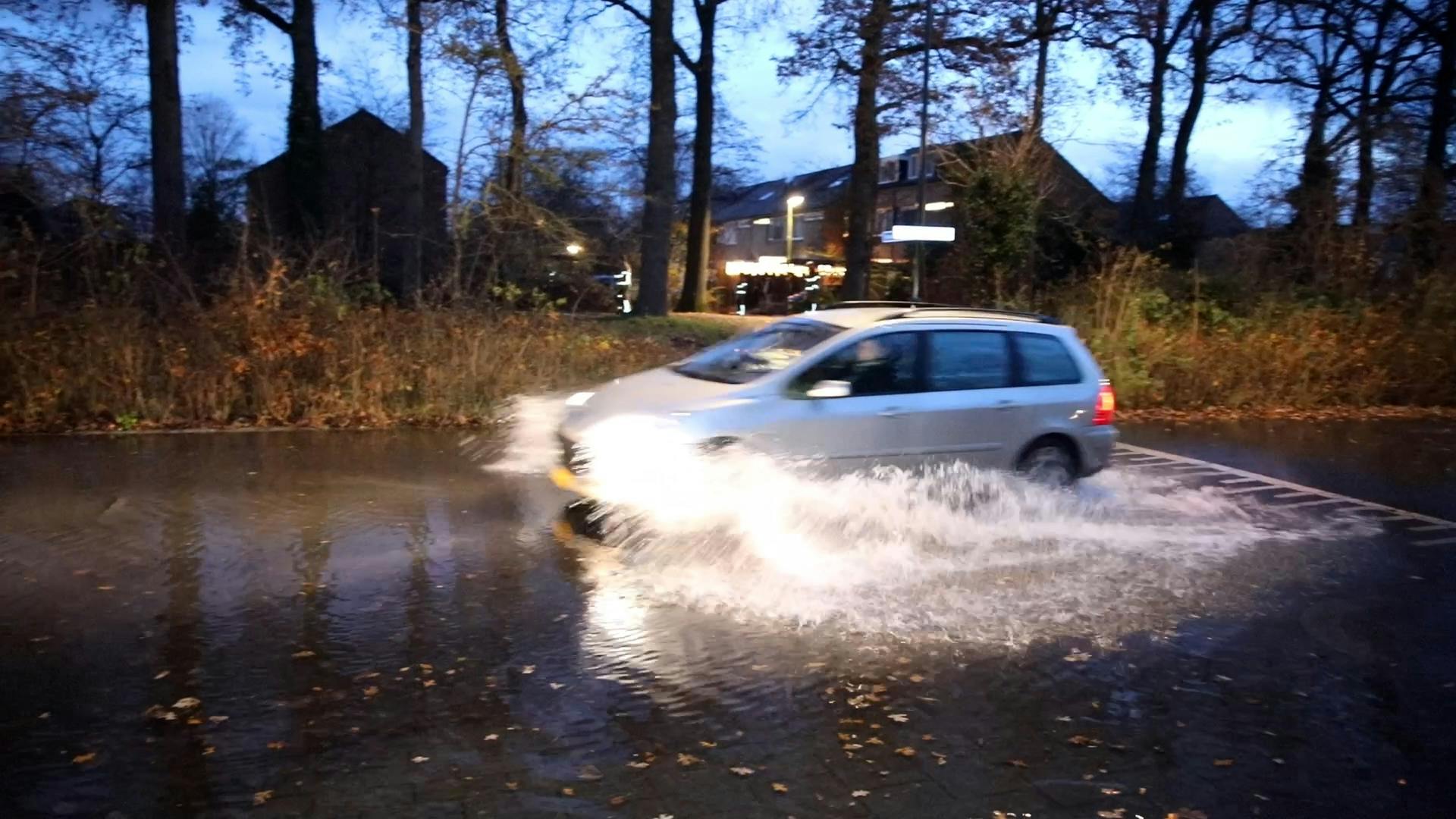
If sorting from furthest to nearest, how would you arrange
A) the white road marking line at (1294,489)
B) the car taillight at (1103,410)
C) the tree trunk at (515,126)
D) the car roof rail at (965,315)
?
the tree trunk at (515,126) < the car taillight at (1103,410) < the white road marking line at (1294,489) < the car roof rail at (965,315)

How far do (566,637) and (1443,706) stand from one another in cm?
432

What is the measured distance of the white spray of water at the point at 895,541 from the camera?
275 inches

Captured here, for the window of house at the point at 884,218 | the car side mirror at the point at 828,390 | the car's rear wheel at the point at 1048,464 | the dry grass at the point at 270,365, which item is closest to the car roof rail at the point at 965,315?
the car side mirror at the point at 828,390

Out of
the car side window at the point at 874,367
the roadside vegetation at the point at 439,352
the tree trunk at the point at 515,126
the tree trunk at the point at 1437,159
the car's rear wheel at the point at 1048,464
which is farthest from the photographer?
the tree trunk at the point at 1437,159

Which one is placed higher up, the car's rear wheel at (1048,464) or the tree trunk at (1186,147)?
the tree trunk at (1186,147)

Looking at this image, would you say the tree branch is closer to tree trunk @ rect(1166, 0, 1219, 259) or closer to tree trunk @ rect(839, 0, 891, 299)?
tree trunk @ rect(839, 0, 891, 299)

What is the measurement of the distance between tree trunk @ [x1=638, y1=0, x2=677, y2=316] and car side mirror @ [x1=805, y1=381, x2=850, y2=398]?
15.2 metres

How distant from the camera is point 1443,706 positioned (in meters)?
5.68

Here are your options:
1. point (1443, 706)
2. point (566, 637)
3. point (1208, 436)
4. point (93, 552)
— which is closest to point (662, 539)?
point (566, 637)

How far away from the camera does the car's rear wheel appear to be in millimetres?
9727

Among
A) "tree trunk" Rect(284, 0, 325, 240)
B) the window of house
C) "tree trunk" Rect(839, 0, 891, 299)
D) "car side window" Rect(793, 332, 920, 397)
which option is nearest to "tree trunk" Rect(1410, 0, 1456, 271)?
"tree trunk" Rect(839, 0, 891, 299)

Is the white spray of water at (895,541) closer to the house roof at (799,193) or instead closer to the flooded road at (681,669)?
the flooded road at (681,669)

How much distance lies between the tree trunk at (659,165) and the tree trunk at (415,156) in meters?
4.33

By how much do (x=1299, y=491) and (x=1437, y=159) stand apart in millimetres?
18797
